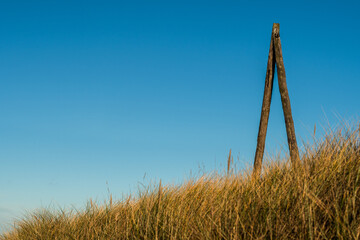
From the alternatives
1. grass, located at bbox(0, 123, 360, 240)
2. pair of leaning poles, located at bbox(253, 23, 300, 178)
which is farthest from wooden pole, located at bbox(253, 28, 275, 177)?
grass, located at bbox(0, 123, 360, 240)

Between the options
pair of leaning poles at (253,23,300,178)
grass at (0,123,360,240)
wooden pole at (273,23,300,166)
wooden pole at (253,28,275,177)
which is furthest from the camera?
wooden pole at (253,28,275,177)

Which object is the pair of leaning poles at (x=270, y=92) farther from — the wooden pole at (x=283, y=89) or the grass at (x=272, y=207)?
the grass at (x=272, y=207)

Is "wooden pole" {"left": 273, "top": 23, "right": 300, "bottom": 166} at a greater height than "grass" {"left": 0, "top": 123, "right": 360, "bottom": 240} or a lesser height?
greater

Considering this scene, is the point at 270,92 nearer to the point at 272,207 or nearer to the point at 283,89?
the point at 283,89

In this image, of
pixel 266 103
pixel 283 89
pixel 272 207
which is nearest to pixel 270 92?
pixel 266 103

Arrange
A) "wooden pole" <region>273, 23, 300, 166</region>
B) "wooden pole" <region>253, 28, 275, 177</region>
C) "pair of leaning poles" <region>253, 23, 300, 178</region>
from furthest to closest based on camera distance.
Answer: "wooden pole" <region>253, 28, 275, 177</region>, "pair of leaning poles" <region>253, 23, 300, 178</region>, "wooden pole" <region>273, 23, 300, 166</region>

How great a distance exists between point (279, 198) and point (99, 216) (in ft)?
13.8

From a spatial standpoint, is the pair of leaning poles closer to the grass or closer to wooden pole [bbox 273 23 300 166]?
wooden pole [bbox 273 23 300 166]

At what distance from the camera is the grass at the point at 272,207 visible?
334 cm

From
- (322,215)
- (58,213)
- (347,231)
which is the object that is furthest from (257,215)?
Answer: (58,213)

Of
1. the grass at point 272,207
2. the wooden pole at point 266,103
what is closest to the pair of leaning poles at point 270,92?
the wooden pole at point 266,103

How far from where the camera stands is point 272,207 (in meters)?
3.67

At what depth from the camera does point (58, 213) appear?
27.0 ft

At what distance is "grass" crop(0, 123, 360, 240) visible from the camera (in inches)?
132
